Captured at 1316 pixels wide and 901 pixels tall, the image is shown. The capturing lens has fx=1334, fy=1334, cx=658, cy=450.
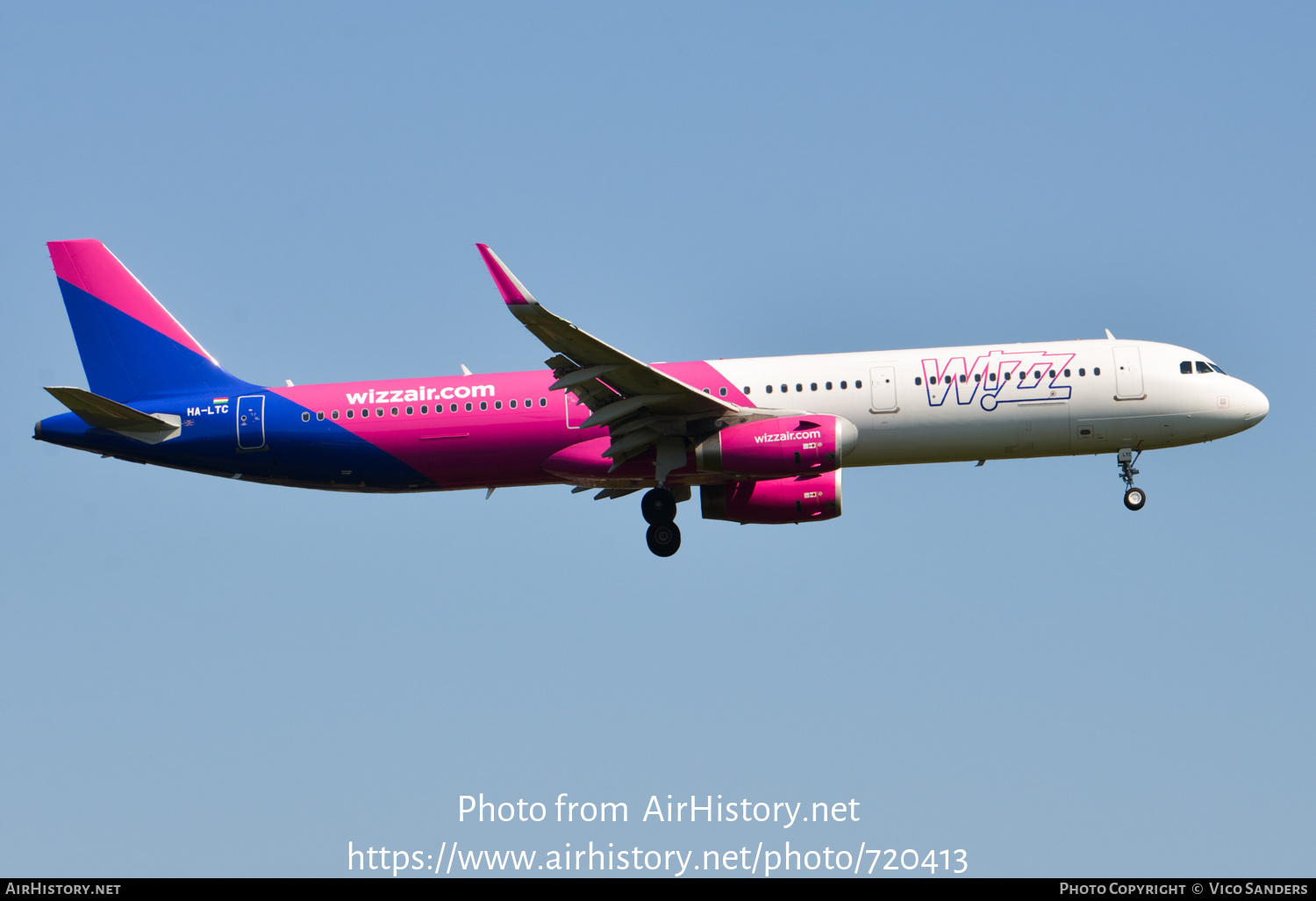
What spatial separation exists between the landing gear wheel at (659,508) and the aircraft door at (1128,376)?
11461 mm

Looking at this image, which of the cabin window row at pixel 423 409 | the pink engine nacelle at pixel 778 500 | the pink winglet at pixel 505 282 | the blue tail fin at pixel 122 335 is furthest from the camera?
the blue tail fin at pixel 122 335

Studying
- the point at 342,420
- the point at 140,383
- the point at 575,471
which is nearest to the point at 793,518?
the point at 575,471

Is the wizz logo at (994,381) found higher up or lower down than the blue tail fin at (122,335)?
lower down

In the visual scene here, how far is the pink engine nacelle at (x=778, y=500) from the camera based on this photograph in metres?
34.8

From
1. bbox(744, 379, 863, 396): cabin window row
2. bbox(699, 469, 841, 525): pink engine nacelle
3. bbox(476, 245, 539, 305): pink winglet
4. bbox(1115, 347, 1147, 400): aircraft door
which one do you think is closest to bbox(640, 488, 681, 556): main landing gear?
bbox(699, 469, 841, 525): pink engine nacelle

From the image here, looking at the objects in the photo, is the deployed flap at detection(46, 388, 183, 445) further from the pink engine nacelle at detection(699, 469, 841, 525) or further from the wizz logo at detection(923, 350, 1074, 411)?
the wizz logo at detection(923, 350, 1074, 411)

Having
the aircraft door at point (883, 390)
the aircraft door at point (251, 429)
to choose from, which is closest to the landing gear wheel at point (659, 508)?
the aircraft door at point (883, 390)

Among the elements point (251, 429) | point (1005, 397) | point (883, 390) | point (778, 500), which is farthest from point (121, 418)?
point (1005, 397)

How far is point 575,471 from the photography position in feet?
107

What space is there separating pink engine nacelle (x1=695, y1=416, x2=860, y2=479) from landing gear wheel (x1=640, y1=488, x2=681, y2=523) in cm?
263

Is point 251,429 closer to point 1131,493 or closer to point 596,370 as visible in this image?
point 596,370

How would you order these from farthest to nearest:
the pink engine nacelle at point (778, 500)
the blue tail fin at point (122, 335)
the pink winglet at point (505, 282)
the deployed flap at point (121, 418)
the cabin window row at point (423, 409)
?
the blue tail fin at point (122, 335) → the pink engine nacelle at point (778, 500) → the cabin window row at point (423, 409) → the deployed flap at point (121, 418) → the pink winglet at point (505, 282)

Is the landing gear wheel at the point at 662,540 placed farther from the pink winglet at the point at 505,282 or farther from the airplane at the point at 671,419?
the pink winglet at the point at 505,282

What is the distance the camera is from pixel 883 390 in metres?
32.8
